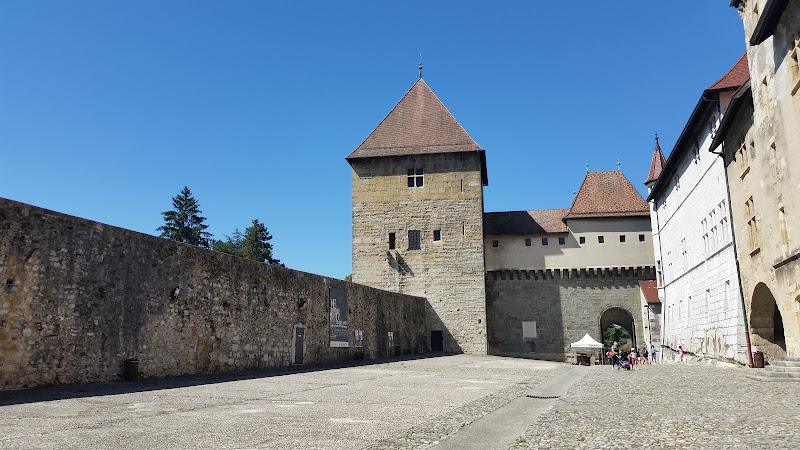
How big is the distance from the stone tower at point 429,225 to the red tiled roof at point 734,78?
14.0m

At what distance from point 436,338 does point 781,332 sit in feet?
54.7

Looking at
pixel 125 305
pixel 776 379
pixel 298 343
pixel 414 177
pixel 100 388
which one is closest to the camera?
pixel 100 388

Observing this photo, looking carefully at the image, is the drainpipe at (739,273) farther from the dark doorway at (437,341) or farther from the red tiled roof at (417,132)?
the dark doorway at (437,341)

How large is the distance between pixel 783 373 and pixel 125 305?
1344 cm

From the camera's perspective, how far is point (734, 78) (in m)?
18.9

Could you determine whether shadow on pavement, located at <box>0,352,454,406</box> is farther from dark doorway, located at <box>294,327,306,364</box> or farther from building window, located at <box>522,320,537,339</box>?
building window, located at <box>522,320,537,339</box>

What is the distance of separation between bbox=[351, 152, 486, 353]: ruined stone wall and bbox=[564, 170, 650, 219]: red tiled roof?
6.31 m

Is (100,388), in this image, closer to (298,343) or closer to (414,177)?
(298,343)

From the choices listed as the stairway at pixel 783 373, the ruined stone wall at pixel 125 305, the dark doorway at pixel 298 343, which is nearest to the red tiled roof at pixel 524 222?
the dark doorway at pixel 298 343

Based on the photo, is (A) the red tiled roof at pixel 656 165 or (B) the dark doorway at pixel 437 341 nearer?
(B) the dark doorway at pixel 437 341

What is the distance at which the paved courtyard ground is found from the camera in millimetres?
5219

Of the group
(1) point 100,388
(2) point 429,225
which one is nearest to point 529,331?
(2) point 429,225

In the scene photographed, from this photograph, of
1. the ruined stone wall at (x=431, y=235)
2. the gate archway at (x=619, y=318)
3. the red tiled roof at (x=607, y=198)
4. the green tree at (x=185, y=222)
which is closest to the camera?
the ruined stone wall at (x=431, y=235)

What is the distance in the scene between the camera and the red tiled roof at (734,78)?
18.5 m
